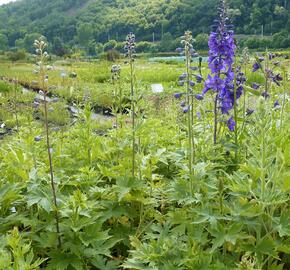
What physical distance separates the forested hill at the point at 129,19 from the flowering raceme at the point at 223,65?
55.6 metres

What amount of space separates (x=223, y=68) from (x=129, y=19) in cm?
10334

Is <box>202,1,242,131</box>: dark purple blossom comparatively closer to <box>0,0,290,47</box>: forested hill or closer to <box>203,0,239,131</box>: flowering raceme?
<box>203,0,239,131</box>: flowering raceme

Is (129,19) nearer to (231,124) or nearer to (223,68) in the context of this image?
(223,68)

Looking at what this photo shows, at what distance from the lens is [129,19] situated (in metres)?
104

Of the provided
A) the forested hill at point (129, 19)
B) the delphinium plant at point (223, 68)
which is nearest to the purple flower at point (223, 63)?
the delphinium plant at point (223, 68)

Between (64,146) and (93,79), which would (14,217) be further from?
(93,79)

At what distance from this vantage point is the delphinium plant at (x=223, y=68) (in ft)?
12.1

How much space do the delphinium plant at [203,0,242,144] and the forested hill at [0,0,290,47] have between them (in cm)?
5564

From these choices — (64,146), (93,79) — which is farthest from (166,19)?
(64,146)

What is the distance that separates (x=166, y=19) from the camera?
92.6 m

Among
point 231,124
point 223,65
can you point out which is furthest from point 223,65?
point 231,124

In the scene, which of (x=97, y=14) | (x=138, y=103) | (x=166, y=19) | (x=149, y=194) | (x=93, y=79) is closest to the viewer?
(x=149, y=194)

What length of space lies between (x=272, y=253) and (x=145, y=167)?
1156mm

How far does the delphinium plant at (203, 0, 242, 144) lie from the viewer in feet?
12.1
